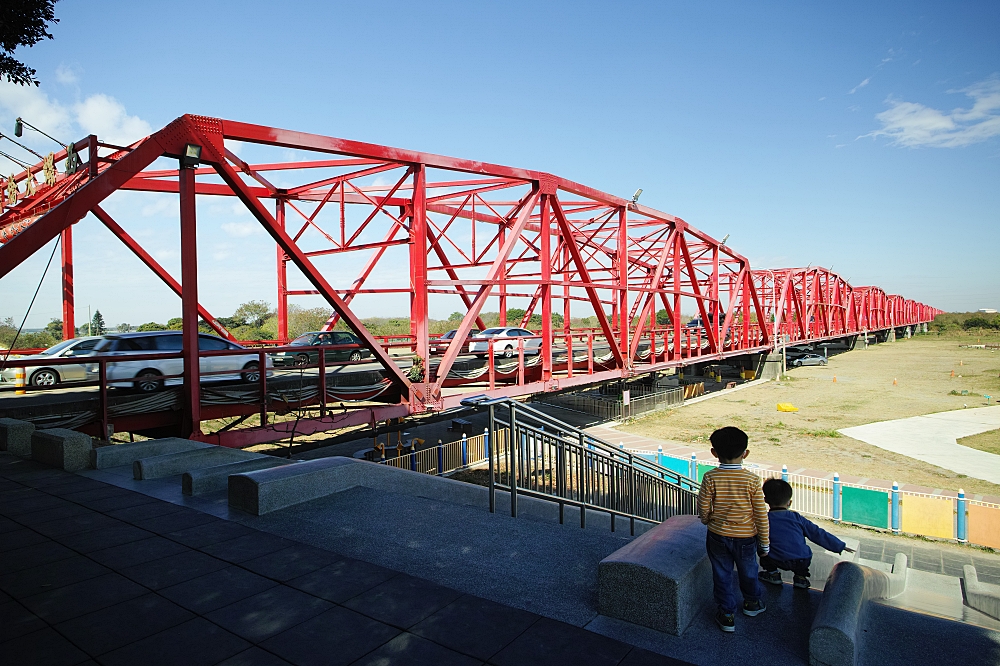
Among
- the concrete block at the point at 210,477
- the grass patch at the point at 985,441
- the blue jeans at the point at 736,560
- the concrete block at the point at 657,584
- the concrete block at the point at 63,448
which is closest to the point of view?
the concrete block at the point at 657,584

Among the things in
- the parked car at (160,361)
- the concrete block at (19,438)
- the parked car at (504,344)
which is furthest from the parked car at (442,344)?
the concrete block at (19,438)

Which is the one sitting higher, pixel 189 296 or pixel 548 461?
pixel 189 296

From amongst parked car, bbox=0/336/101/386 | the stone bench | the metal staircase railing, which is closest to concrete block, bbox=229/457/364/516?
the metal staircase railing

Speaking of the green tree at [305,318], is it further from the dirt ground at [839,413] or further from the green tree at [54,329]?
the dirt ground at [839,413]

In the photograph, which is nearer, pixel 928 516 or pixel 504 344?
pixel 928 516

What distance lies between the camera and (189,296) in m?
8.63

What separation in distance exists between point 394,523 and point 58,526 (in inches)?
121

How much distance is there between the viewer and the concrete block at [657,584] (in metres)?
3.40

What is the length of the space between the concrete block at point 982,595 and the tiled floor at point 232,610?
32.0 ft

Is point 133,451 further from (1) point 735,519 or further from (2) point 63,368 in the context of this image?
(1) point 735,519

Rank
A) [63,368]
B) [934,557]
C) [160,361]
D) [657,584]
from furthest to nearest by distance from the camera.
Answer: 1. [934,557]
2. [63,368]
3. [160,361]
4. [657,584]

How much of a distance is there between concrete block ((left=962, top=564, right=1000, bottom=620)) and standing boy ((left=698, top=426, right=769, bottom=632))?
342 inches

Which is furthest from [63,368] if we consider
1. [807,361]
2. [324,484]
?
[807,361]

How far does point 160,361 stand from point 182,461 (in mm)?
5047
